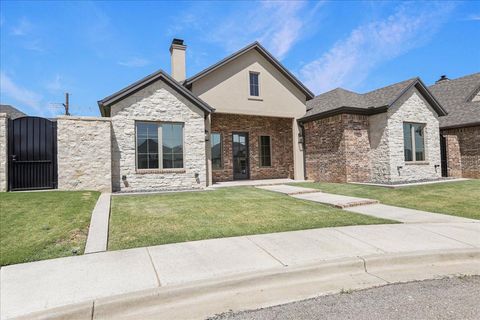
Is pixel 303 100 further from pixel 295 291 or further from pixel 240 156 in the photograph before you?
pixel 295 291

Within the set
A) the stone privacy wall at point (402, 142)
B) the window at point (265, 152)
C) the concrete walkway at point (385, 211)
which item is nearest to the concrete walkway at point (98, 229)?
the concrete walkway at point (385, 211)

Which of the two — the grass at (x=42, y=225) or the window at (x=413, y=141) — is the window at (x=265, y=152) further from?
the grass at (x=42, y=225)

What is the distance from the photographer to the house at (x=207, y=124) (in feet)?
40.9

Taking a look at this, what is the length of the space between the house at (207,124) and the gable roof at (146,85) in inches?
1.6

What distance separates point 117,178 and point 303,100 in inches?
449

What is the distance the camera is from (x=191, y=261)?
454 centimetres

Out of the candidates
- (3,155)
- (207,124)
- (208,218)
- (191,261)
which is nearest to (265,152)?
(207,124)

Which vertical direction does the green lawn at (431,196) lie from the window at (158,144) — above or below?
below

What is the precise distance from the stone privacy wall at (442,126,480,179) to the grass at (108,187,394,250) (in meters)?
13.6

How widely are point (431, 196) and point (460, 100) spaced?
13812mm

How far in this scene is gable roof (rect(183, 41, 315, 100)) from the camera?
1451cm

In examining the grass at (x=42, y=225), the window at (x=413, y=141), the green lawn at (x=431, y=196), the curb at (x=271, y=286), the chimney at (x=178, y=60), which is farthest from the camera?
the chimney at (x=178, y=60)

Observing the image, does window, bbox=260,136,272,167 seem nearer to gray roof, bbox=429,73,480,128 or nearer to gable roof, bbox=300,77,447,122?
gable roof, bbox=300,77,447,122

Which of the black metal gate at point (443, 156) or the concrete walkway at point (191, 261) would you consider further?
the black metal gate at point (443, 156)
